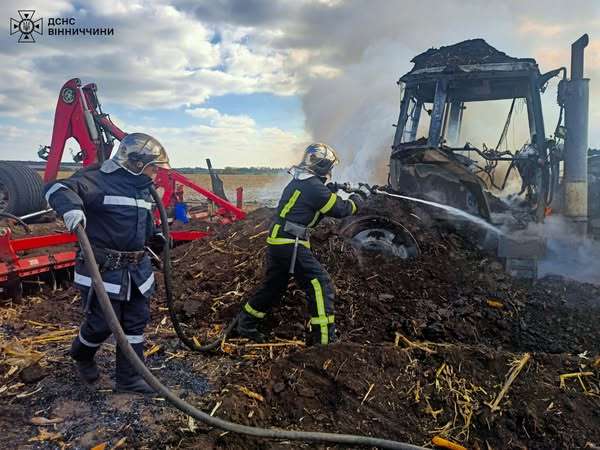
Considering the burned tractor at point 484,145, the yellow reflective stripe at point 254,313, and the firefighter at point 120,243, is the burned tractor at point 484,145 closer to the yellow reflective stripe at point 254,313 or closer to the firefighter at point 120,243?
the yellow reflective stripe at point 254,313

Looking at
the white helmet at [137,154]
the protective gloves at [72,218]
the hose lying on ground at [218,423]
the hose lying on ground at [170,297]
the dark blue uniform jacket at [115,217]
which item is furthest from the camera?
the hose lying on ground at [170,297]

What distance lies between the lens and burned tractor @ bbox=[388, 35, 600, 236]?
654 centimetres

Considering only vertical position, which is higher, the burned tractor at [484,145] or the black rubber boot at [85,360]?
the burned tractor at [484,145]

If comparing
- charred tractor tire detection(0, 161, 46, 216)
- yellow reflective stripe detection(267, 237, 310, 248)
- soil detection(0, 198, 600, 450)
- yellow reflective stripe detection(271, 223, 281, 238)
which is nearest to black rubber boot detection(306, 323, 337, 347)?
soil detection(0, 198, 600, 450)

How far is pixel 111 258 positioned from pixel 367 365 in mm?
2031

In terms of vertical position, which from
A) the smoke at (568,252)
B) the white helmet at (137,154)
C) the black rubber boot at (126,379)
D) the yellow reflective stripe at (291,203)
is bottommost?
the black rubber boot at (126,379)

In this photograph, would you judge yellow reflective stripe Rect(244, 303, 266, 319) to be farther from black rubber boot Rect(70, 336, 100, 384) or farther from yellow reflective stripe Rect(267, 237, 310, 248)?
black rubber boot Rect(70, 336, 100, 384)

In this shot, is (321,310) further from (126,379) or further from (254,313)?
(126,379)

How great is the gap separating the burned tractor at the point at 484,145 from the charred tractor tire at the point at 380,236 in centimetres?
77

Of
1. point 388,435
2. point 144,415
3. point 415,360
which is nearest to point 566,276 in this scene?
point 415,360

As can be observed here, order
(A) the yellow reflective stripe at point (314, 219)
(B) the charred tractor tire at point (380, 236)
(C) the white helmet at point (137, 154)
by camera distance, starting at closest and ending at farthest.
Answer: (C) the white helmet at point (137, 154), (A) the yellow reflective stripe at point (314, 219), (B) the charred tractor tire at point (380, 236)

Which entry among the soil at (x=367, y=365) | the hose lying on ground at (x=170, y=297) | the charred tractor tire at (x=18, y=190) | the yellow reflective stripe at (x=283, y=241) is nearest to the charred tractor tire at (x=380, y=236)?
the soil at (x=367, y=365)

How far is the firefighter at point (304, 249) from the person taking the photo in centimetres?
435

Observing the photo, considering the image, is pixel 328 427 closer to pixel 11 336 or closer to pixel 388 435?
pixel 388 435
